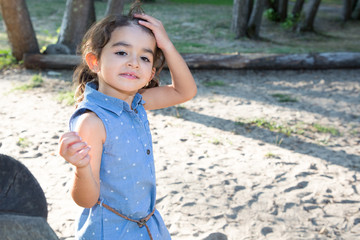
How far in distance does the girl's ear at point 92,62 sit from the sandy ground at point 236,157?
4.65ft

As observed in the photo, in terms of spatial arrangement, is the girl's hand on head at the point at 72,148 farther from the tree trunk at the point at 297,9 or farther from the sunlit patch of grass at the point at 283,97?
the tree trunk at the point at 297,9

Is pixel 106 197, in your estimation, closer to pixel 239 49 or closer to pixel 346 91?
pixel 346 91

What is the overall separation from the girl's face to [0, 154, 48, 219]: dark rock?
1.71 ft

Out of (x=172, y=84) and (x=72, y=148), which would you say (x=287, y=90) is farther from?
(x=72, y=148)

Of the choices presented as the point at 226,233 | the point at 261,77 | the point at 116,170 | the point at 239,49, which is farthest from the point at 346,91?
the point at 116,170

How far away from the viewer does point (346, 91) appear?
22.2 ft

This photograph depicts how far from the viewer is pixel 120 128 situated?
66.6 inches

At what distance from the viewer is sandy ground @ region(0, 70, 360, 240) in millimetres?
3041

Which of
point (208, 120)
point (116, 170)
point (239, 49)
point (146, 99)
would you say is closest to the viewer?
point (116, 170)

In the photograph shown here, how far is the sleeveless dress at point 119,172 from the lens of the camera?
1.66 m

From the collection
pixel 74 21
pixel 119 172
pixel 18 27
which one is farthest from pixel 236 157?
pixel 18 27

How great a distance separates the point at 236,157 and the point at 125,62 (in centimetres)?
266

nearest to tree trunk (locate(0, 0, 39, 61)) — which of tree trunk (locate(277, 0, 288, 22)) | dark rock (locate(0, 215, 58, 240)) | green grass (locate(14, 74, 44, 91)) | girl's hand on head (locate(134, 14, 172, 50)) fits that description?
green grass (locate(14, 74, 44, 91))

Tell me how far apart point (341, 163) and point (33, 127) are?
3450 millimetres
